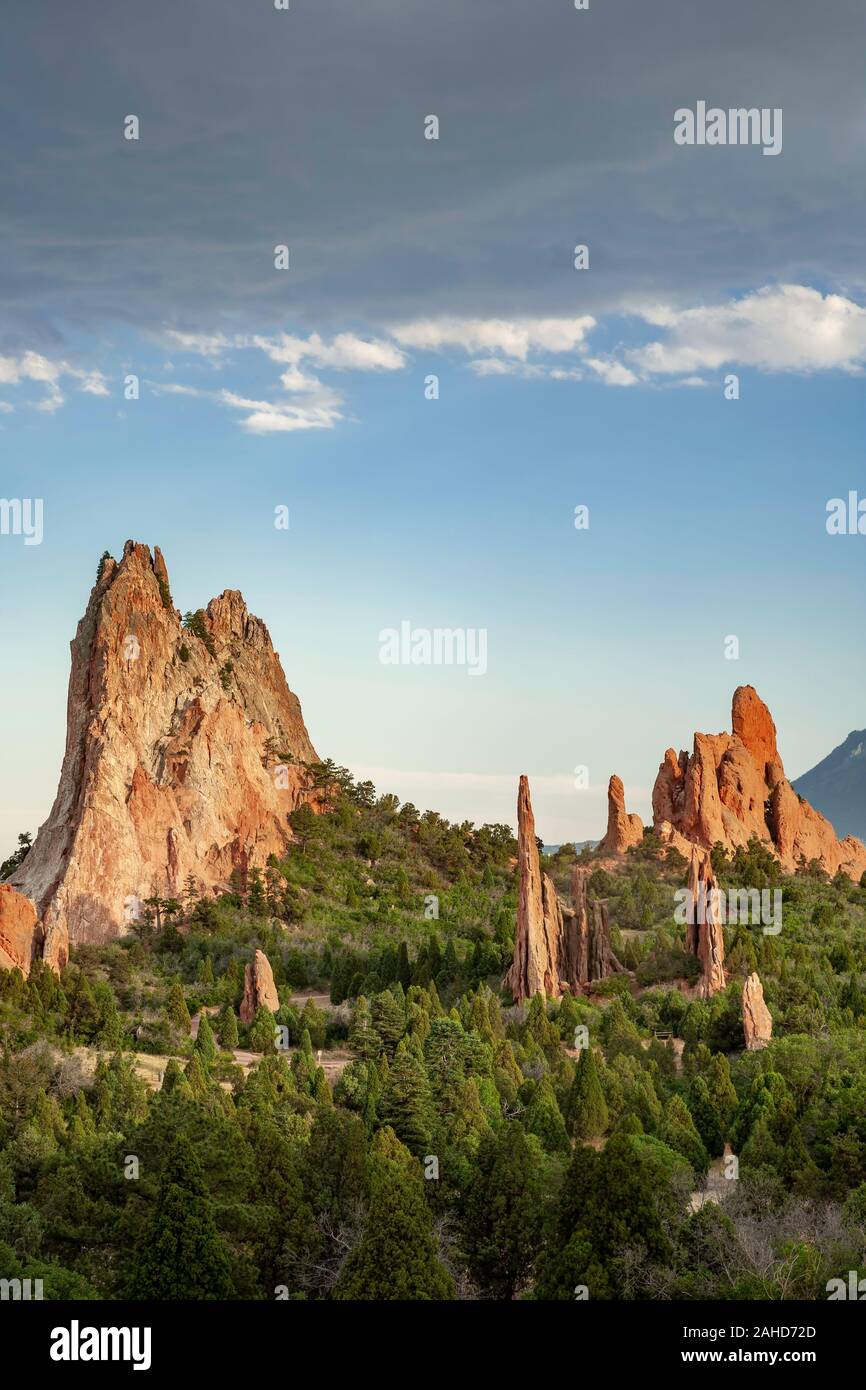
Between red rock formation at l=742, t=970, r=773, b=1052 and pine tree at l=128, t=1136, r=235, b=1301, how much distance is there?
32470 millimetres

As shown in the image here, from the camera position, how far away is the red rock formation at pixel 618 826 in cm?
10056

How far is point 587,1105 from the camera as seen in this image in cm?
4928

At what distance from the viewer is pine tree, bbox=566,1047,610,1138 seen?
48.8m

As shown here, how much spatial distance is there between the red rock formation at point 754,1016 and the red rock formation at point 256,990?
21525mm

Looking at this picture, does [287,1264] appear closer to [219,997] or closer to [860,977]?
[219,997]

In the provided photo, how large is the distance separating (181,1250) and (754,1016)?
33.8m

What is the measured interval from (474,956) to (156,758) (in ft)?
96.0

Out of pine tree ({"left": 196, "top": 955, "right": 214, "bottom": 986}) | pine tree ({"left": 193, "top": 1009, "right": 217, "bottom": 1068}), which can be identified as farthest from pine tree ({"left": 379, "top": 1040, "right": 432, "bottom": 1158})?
pine tree ({"left": 196, "top": 955, "right": 214, "bottom": 986})

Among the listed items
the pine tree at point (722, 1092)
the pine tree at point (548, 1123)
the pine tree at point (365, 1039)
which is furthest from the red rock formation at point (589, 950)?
→ the pine tree at point (548, 1123)

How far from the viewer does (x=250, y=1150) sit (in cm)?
3978

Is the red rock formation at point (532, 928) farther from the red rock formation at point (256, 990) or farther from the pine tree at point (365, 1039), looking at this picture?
the red rock formation at point (256, 990)

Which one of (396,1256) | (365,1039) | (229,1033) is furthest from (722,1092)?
(396,1256)

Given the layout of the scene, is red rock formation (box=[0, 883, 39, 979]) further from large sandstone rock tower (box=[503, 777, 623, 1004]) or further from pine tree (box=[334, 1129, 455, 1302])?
pine tree (box=[334, 1129, 455, 1302])

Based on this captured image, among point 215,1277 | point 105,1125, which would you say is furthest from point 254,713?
point 215,1277
